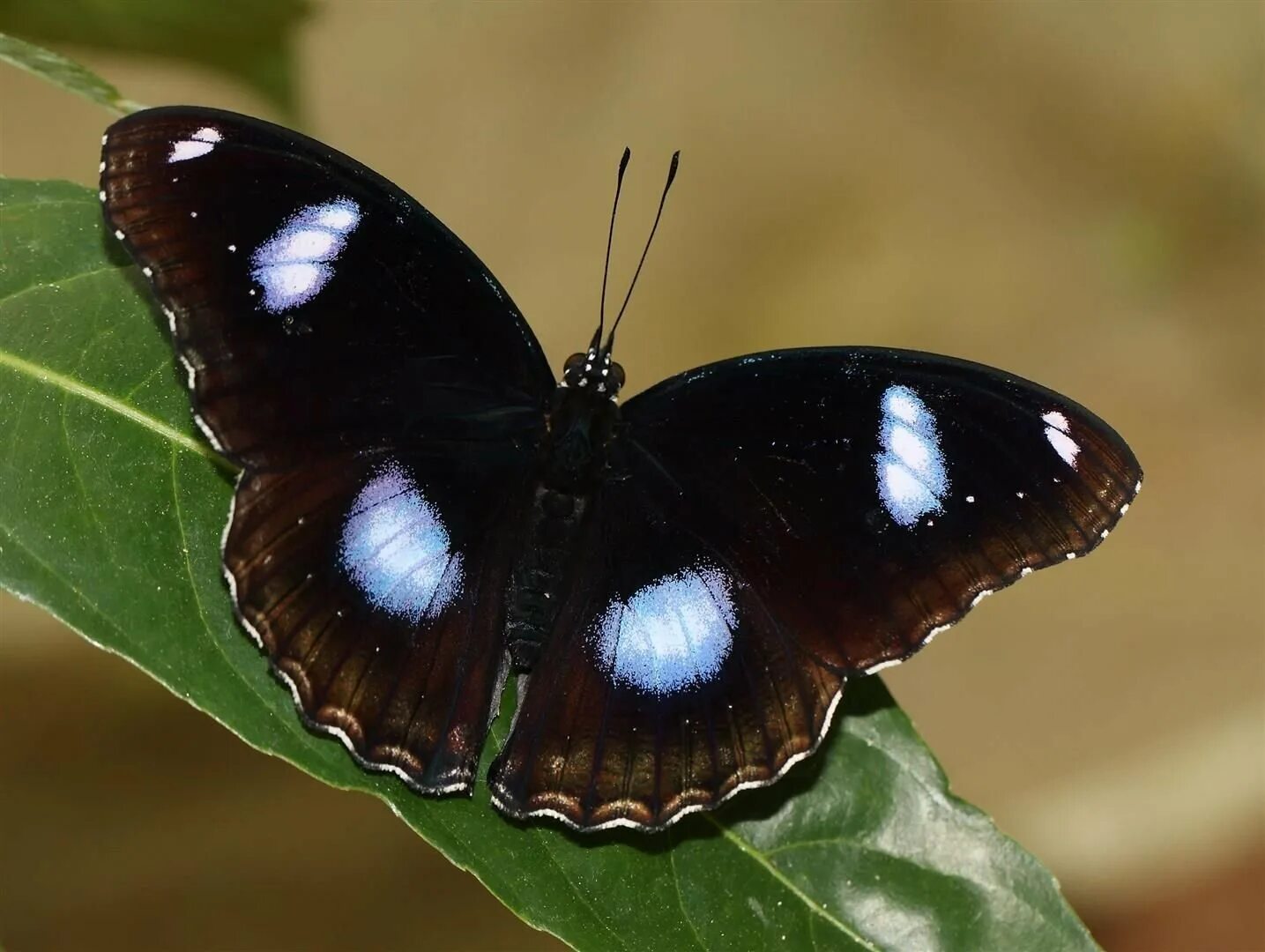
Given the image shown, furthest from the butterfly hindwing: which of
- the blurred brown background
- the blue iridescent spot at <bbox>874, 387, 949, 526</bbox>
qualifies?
the blurred brown background

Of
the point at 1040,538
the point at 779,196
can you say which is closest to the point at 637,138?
the point at 779,196

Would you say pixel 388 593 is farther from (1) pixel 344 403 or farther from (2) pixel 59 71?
(2) pixel 59 71

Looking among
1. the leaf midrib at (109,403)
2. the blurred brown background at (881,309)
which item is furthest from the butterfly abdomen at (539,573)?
the blurred brown background at (881,309)

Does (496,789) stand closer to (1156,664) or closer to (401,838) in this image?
(401,838)

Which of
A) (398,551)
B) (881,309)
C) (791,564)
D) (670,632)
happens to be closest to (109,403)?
(398,551)

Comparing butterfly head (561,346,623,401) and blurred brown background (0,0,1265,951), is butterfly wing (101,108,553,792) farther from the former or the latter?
blurred brown background (0,0,1265,951)

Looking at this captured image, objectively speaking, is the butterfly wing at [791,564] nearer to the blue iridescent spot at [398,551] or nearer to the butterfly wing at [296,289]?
the blue iridescent spot at [398,551]
